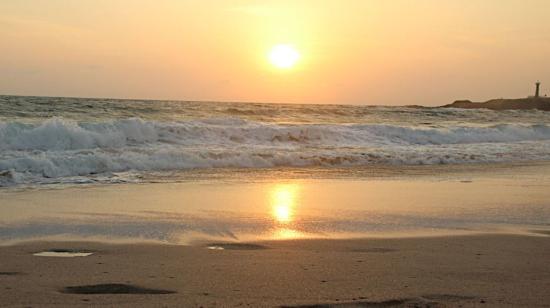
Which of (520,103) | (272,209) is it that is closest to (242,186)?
(272,209)

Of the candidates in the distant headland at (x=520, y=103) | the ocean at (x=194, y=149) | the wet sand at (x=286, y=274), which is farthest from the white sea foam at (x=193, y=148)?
the distant headland at (x=520, y=103)

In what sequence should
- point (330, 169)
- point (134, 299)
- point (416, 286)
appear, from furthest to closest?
point (330, 169)
point (416, 286)
point (134, 299)

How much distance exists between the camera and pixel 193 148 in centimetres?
1522

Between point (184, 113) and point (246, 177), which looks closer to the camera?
point (246, 177)

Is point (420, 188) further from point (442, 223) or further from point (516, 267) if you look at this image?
point (516, 267)

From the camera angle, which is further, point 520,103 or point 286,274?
point 520,103

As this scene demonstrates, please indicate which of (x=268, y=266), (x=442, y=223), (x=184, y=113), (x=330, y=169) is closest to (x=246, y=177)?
(x=330, y=169)

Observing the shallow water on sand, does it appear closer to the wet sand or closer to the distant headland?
the wet sand

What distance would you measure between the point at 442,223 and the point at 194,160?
7.59m

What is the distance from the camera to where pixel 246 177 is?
429 inches

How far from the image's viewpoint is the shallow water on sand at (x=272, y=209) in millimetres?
5801

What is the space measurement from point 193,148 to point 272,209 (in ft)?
27.3

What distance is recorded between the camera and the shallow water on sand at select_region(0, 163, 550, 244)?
19.0ft

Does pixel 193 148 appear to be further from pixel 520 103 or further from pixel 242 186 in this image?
pixel 520 103
